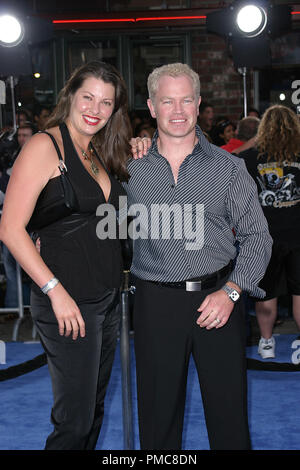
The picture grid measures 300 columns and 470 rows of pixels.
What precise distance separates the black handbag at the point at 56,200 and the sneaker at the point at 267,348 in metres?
3.01

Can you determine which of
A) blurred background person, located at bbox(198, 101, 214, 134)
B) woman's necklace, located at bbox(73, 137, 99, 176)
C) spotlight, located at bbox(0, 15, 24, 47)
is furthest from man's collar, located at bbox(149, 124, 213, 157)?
blurred background person, located at bbox(198, 101, 214, 134)

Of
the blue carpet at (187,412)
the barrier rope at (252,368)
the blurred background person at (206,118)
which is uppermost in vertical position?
the blurred background person at (206,118)

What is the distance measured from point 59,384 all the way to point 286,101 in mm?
8660

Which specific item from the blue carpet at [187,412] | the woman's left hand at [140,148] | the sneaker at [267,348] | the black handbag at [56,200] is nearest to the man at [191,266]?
the woman's left hand at [140,148]

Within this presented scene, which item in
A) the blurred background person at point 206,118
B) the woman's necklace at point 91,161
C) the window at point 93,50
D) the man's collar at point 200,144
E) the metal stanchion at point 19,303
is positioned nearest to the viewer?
the woman's necklace at point 91,161

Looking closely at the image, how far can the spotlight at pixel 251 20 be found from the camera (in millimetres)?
6734

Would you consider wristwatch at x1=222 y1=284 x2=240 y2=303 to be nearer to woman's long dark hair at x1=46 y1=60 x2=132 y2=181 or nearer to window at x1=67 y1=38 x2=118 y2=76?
woman's long dark hair at x1=46 y1=60 x2=132 y2=181

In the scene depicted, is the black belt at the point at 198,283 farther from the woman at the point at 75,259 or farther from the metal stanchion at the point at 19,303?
the metal stanchion at the point at 19,303

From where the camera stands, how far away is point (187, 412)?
12.0 ft

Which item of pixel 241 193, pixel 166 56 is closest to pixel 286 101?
pixel 166 56

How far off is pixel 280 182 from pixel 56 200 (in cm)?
268

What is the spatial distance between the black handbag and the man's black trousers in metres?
0.47

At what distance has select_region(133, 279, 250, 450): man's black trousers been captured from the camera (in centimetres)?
230
